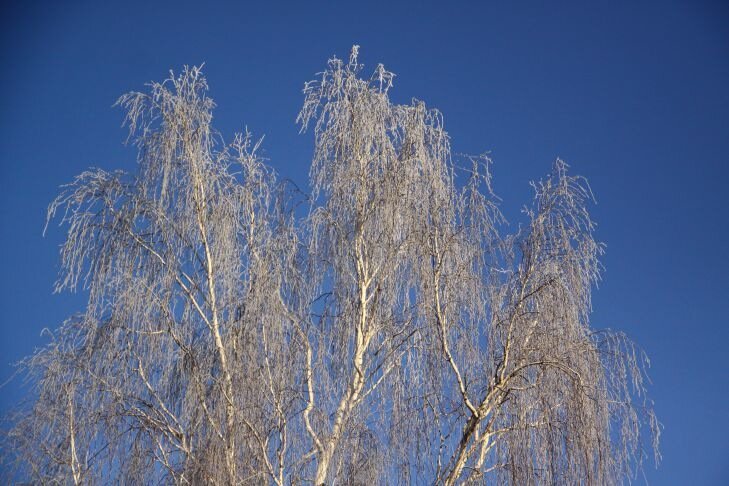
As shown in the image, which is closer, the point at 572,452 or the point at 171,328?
the point at 572,452

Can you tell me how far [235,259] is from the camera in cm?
559

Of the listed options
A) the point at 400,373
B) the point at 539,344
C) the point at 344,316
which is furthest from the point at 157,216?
the point at 539,344

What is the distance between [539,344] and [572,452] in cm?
64

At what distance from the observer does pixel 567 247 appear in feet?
17.1

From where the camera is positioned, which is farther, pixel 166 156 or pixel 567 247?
pixel 166 156

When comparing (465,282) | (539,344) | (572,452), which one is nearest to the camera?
(572,452)

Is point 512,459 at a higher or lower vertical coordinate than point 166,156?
lower

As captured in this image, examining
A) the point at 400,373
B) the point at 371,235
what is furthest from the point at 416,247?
the point at 400,373

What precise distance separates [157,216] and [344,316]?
136 cm

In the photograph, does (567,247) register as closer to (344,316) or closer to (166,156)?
(344,316)

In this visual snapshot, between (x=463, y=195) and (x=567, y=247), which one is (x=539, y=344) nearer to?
(x=567, y=247)

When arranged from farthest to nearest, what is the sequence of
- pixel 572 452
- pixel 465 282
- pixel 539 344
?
pixel 465 282
pixel 539 344
pixel 572 452

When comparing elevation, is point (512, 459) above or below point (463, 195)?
below

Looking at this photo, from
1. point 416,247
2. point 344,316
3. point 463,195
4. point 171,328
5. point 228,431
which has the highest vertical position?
point 463,195
